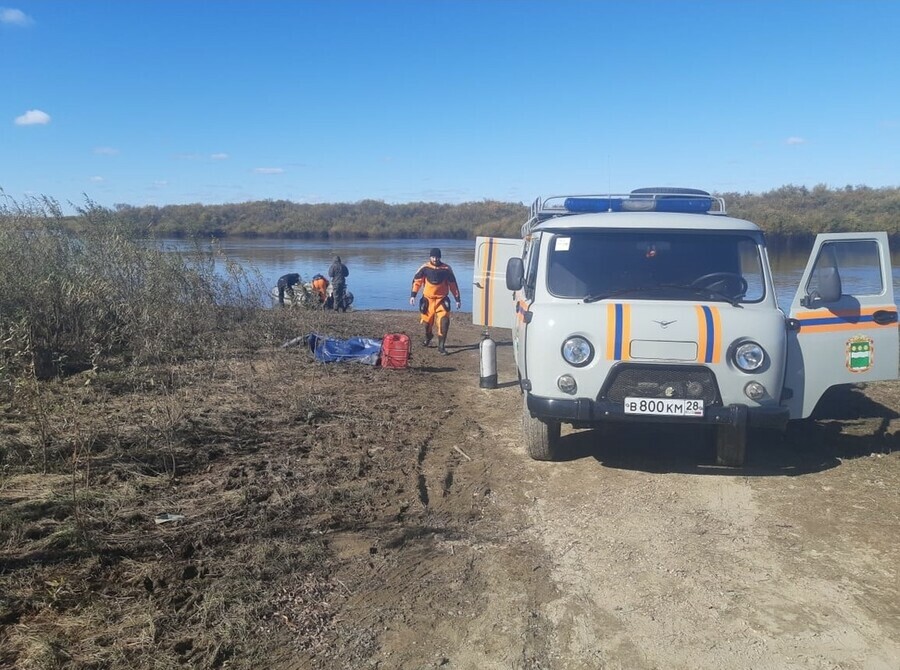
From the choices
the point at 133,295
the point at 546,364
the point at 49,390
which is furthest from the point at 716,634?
the point at 133,295

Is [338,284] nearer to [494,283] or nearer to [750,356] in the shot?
[494,283]

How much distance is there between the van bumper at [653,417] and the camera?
17.5ft

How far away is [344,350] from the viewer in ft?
34.3

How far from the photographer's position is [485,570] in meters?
4.21

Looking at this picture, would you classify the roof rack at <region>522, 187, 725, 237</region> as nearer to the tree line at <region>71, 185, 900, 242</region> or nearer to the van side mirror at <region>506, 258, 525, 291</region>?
the van side mirror at <region>506, 258, 525, 291</region>

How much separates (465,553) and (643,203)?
447 cm

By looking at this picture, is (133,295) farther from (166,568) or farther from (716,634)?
(716,634)

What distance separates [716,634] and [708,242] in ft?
11.8

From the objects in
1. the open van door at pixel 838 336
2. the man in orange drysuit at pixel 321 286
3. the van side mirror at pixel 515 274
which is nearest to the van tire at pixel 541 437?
the van side mirror at pixel 515 274

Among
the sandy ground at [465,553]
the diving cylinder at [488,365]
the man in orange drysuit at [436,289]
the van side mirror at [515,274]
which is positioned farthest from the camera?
the man in orange drysuit at [436,289]

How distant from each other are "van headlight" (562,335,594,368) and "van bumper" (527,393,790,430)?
0.29 metres

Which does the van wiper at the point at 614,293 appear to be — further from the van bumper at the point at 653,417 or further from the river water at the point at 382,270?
the river water at the point at 382,270

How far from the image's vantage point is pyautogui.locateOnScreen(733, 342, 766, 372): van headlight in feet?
17.6

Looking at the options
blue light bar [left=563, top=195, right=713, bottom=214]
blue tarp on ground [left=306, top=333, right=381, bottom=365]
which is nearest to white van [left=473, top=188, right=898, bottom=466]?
blue light bar [left=563, top=195, right=713, bottom=214]
